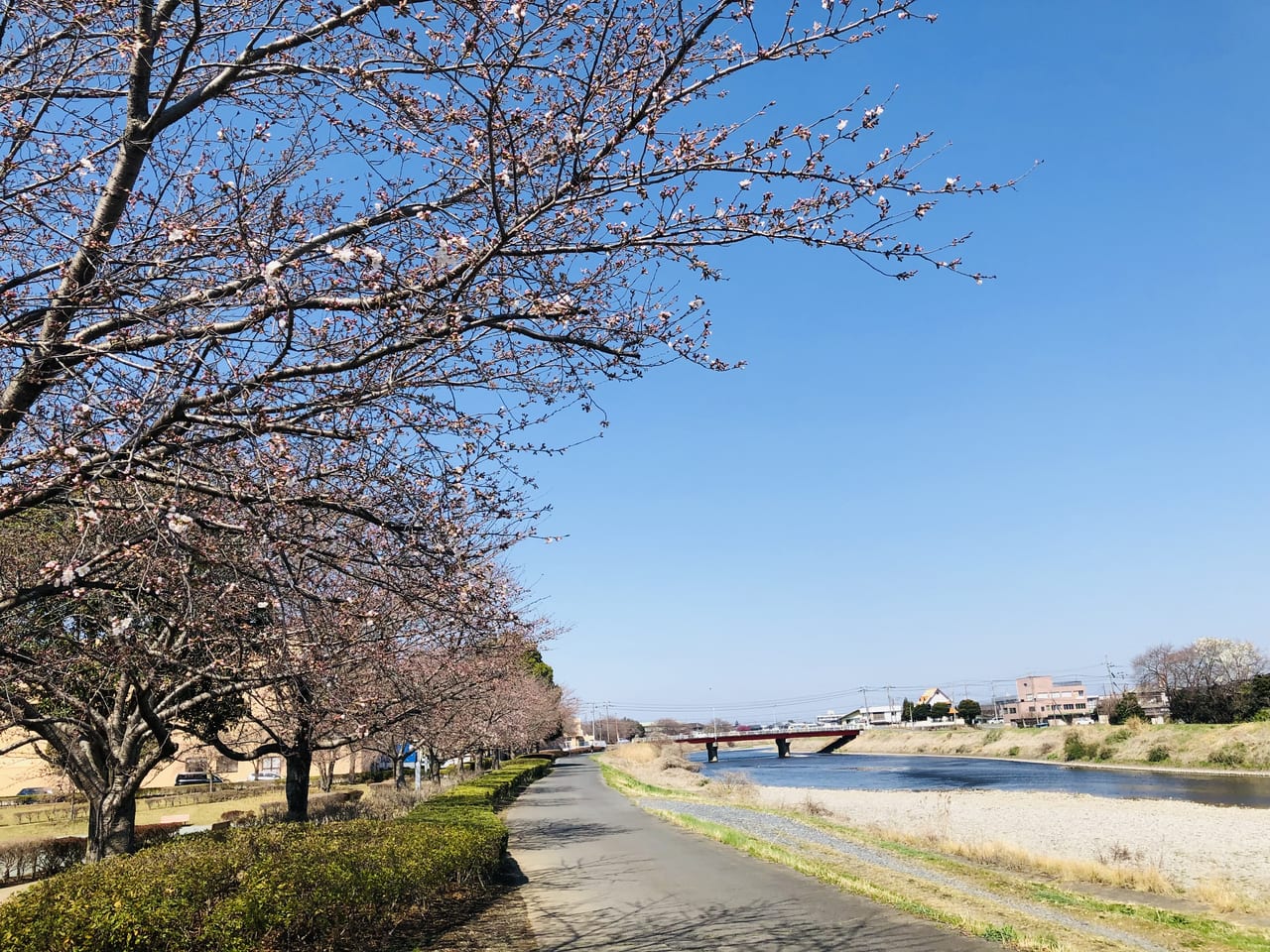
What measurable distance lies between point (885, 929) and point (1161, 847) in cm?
2044

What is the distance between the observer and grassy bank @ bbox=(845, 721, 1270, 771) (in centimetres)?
5478

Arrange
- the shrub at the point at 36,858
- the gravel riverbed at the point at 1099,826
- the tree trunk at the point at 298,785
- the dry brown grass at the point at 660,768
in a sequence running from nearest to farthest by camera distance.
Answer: the shrub at the point at 36,858
the tree trunk at the point at 298,785
the gravel riverbed at the point at 1099,826
the dry brown grass at the point at 660,768

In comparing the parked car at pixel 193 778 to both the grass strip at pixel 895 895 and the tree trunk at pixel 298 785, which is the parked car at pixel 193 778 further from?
the grass strip at pixel 895 895

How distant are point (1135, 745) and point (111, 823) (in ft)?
230

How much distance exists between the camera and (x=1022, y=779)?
55625 mm

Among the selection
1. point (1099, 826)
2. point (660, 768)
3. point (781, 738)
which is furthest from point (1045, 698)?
point (1099, 826)

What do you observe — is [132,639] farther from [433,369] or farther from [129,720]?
[129,720]

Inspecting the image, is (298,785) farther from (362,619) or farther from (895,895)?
(362,619)

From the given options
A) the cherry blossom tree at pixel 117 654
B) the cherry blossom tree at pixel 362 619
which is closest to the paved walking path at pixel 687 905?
the cherry blossom tree at pixel 362 619

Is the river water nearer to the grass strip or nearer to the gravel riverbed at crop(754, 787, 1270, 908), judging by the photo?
the gravel riverbed at crop(754, 787, 1270, 908)

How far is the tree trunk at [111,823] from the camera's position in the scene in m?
12.6

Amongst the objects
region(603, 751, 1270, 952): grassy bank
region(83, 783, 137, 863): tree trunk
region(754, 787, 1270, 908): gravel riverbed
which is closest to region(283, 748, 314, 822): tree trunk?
region(83, 783, 137, 863): tree trunk

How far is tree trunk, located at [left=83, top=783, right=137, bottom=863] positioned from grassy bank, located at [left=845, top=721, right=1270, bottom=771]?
60.6m

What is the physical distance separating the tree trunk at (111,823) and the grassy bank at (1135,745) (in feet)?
199
